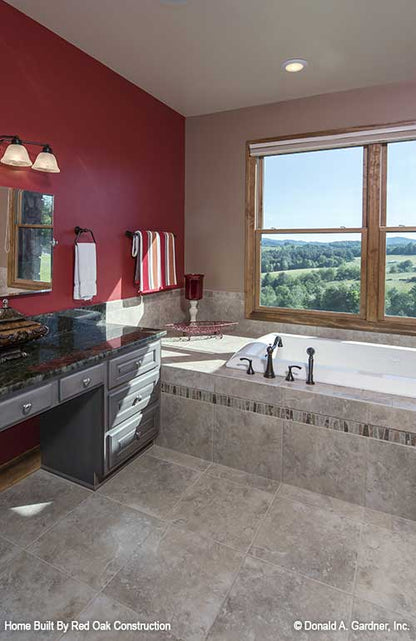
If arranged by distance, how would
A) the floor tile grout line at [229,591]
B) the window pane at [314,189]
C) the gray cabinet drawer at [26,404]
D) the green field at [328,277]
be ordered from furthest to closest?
1. the window pane at [314,189]
2. the green field at [328,277]
3. the gray cabinet drawer at [26,404]
4. the floor tile grout line at [229,591]

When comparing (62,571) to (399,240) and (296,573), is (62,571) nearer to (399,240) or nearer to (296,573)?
(296,573)

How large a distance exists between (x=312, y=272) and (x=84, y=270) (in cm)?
196

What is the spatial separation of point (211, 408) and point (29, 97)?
2.12m

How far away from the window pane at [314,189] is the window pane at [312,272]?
0.46ft

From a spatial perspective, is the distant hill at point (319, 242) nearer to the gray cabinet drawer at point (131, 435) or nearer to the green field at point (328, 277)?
the green field at point (328, 277)

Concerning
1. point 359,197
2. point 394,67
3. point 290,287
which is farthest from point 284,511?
point 394,67

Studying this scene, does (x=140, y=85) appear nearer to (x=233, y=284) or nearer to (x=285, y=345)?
(x=233, y=284)

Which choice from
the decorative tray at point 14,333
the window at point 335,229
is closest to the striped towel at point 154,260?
the window at point 335,229

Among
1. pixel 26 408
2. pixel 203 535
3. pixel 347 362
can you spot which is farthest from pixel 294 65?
pixel 203 535

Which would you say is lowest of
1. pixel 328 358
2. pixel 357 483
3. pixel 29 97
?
pixel 357 483

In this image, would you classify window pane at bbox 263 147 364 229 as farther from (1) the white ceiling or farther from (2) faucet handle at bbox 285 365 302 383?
(2) faucet handle at bbox 285 365 302 383

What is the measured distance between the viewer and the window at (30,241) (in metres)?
2.31

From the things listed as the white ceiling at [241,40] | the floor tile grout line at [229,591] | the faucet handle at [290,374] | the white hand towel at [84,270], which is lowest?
the floor tile grout line at [229,591]

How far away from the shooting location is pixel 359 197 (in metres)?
3.37
